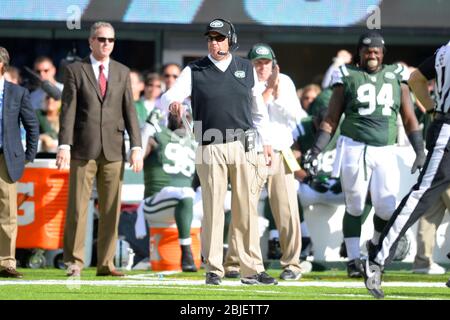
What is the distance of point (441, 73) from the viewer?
1008 centimetres

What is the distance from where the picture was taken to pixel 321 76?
741 inches

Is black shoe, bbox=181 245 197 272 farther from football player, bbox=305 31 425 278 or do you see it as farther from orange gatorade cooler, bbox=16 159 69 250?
football player, bbox=305 31 425 278

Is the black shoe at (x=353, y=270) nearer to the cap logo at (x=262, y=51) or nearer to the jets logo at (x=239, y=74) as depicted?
the cap logo at (x=262, y=51)

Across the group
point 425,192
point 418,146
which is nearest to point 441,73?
point 425,192

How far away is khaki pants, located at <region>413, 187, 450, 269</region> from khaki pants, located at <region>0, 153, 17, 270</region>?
3945 mm

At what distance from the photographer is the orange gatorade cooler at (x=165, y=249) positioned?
1394 centimetres

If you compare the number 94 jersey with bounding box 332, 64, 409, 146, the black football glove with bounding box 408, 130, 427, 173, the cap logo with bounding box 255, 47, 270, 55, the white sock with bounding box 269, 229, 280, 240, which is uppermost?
the cap logo with bounding box 255, 47, 270, 55

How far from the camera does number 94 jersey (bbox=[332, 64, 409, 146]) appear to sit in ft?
41.1

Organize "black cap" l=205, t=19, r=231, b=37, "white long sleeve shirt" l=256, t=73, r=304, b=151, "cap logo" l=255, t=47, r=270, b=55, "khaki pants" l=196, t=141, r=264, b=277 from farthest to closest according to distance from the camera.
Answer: "white long sleeve shirt" l=256, t=73, r=304, b=151 → "cap logo" l=255, t=47, r=270, b=55 → "khaki pants" l=196, t=141, r=264, b=277 → "black cap" l=205, t=19, r=231, b=37

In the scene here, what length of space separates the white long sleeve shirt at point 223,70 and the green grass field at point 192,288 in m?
1.24

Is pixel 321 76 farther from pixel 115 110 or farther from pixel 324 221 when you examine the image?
pixel 115 110

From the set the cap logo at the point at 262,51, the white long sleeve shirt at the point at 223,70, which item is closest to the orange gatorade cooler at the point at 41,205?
the cap logo at the point at 262,51

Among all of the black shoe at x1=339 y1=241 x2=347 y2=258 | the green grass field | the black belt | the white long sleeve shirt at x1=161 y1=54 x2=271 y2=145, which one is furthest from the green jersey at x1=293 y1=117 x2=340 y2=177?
the black belt
